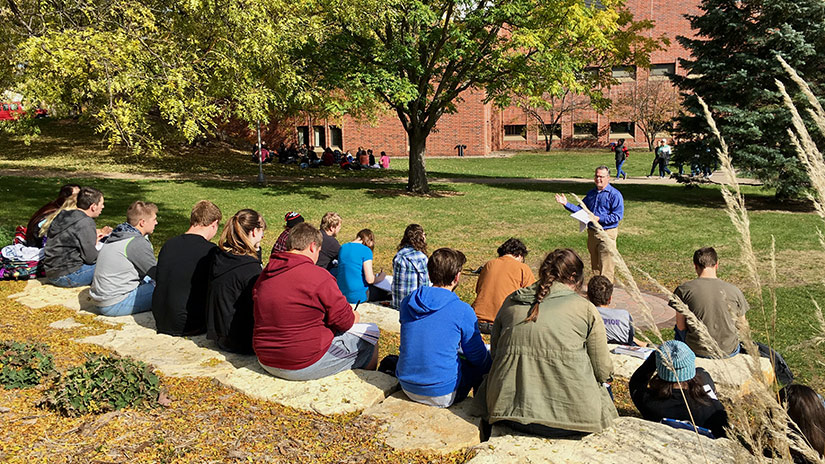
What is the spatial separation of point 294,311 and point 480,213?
12.8 metres

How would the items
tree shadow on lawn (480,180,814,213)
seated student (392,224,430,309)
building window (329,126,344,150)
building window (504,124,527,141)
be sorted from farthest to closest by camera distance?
building window (504,124,527,141)
building window (329,126,344,150)
tree shadow on lawn (480,180,814,213)
seated student (392,224,430,309)

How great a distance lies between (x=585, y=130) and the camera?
49688 mm

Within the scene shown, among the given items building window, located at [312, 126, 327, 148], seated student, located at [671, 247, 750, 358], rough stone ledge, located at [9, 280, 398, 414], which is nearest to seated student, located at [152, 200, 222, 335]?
rough stone ledge, located at [9, 280, 398, 414]

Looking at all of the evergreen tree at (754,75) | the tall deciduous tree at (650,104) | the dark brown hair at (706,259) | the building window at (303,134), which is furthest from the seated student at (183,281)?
the tall deciduous tree at (650,104)

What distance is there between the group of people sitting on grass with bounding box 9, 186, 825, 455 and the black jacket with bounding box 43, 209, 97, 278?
0.03 metres

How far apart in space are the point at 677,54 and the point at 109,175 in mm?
42382

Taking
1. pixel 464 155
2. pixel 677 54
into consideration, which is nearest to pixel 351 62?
pixel 464 155

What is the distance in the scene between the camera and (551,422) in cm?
358

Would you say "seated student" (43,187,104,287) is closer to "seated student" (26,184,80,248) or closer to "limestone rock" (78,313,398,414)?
"seated student" (26,184,80,248)

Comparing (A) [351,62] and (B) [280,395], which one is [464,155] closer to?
(A) [351,62]

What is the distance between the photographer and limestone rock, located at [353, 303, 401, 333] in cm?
690

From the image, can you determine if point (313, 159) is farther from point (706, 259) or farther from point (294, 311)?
point (294, 311)

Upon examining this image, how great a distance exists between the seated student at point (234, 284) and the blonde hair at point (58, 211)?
337cm

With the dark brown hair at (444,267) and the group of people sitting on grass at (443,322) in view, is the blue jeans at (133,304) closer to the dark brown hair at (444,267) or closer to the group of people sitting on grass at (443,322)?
the group of people sitting on grass at (443,322)
